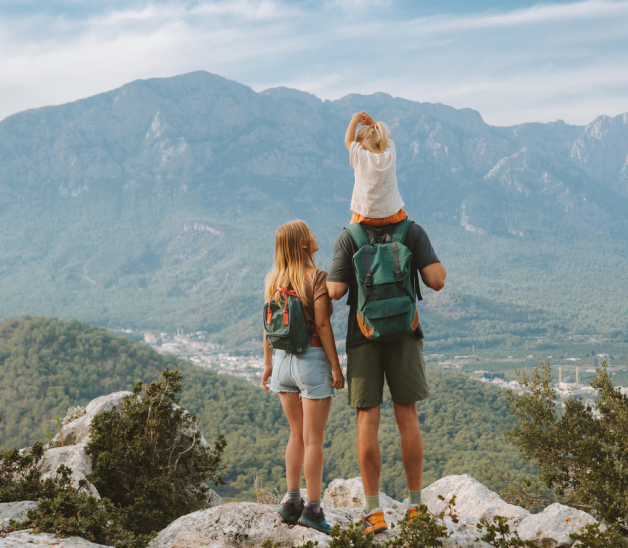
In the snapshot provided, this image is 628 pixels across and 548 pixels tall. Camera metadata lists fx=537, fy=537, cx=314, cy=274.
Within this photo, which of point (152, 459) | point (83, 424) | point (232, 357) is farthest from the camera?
point (232, 357)

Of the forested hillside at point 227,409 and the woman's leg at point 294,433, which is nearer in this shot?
the woman's leg at point 294,433

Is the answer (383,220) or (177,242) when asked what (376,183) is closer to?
(383,220)

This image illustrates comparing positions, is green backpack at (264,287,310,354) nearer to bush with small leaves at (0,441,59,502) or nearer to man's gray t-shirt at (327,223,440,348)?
man's gray t-shirt at (327,223,440,348)

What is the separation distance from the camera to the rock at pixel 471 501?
4990 millimetres

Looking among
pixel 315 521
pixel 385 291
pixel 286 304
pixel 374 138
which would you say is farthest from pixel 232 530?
pixel 374 138

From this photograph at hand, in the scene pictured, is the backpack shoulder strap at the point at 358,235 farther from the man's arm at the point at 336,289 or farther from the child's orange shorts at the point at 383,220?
the man's arm at the point at 336,289

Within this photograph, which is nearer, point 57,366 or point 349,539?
point 349,539

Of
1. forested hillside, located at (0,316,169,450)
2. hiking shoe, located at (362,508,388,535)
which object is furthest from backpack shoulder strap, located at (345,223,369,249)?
forested hillside, located at (0,316,169,450)

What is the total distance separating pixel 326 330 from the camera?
359cm

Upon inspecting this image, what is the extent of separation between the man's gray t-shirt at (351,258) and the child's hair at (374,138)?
22.3 inches

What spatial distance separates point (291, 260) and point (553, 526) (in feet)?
8.89

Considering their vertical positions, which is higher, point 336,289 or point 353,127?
point 353,127

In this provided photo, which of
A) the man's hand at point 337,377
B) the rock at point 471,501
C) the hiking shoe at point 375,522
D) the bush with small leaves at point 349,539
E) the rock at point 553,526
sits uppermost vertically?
the man's hand at point 337,377

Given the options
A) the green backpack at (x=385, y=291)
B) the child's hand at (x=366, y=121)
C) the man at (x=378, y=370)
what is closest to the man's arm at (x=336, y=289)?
the man at (x=378, y=370)
